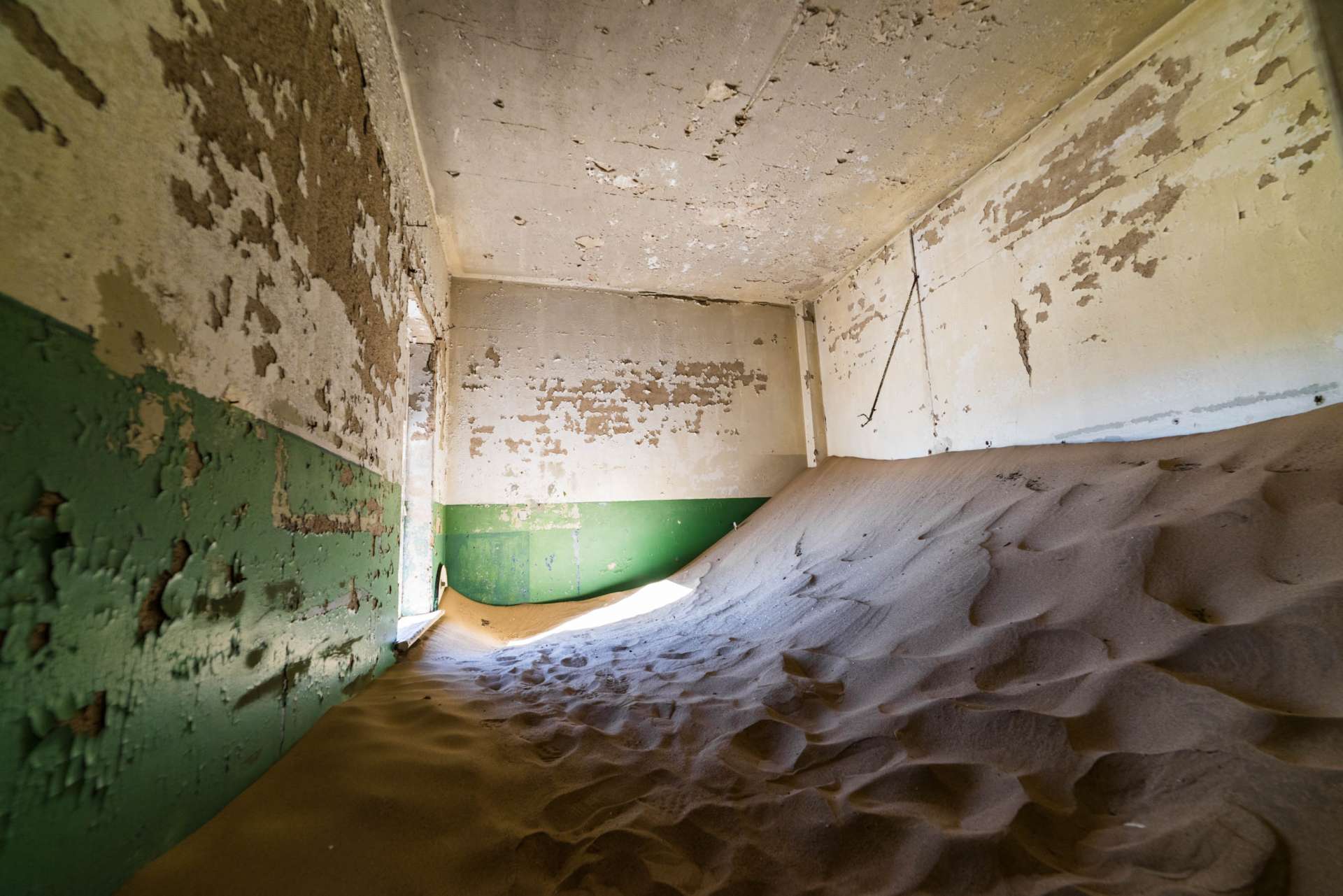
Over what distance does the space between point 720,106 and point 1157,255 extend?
2.35m

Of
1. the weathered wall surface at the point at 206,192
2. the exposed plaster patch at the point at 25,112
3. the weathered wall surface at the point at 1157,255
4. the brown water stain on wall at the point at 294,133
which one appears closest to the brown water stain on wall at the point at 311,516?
the weathered wall surface at the point at 206,192

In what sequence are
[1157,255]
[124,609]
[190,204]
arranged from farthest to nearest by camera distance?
[1157,255], [190,204], [124,609]

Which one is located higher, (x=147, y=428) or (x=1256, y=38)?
(x=1256, y=38)

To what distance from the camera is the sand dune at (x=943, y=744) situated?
0.97 m

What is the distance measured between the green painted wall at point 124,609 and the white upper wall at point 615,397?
11.6 feet

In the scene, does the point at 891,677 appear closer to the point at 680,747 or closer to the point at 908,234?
the point at 680,747

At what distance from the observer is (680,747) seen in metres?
1.56

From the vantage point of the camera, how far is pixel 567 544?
4.96m

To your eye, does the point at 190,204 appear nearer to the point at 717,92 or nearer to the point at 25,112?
the point at 25,112

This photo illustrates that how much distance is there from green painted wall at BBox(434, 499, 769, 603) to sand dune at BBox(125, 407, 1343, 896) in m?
2.27

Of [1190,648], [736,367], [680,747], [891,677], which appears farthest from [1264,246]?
[736,367]

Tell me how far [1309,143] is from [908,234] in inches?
91.8

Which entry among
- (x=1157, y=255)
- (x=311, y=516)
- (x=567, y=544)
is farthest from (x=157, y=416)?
(x=567, y=544)

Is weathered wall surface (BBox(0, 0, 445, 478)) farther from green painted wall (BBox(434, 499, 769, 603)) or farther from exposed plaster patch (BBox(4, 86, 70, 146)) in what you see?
green painted wall (BBox(434, 499, 769, 603))
